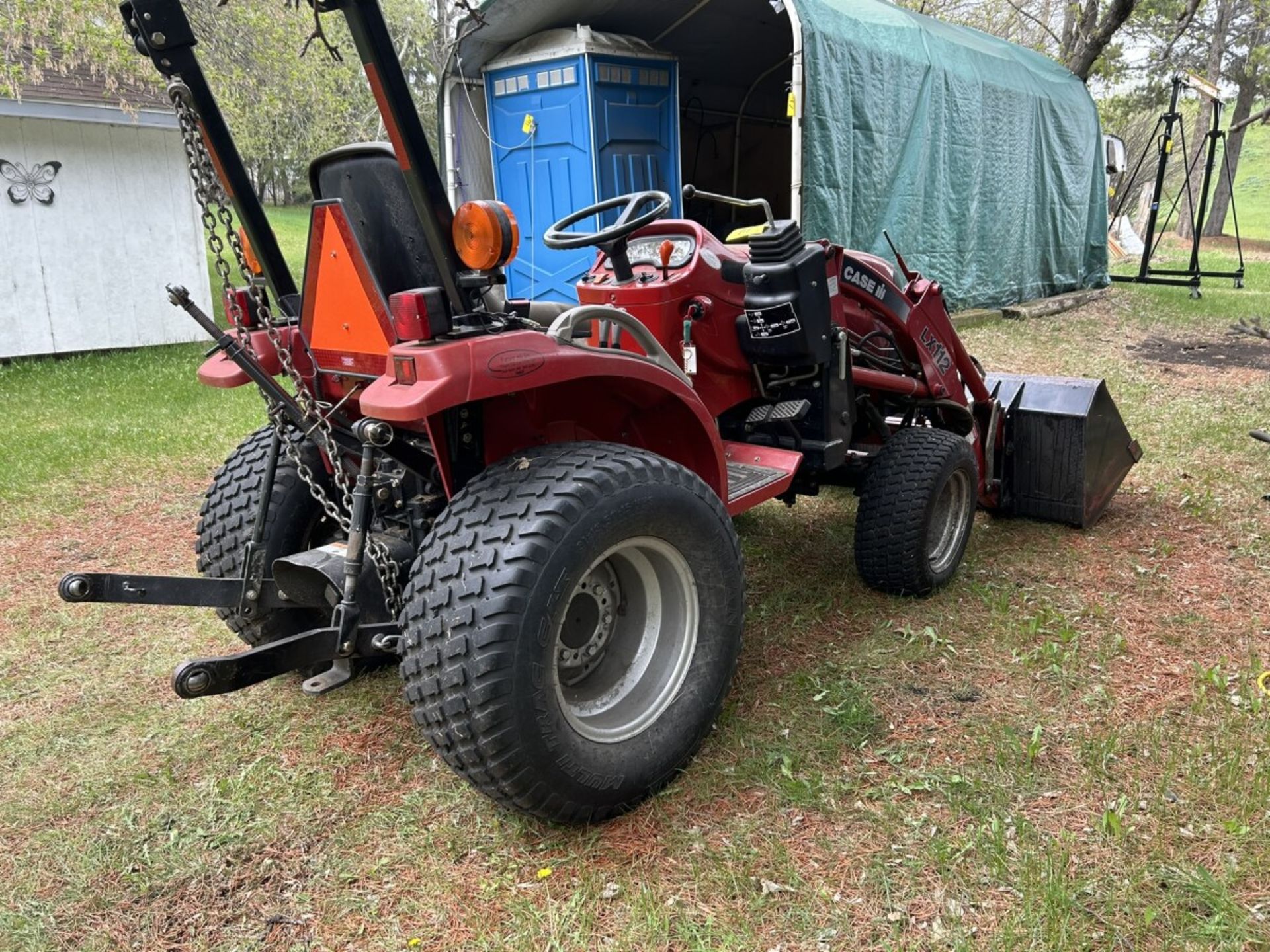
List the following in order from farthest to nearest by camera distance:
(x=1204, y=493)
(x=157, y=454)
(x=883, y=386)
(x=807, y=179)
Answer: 1. (x=807, y=179)
2. (x=157, y=454)
3. (x=1204, y=493)
4. (x=883, y=386)

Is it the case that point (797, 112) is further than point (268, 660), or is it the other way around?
point (797, 112)

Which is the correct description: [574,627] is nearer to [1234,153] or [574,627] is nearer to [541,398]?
[541,398]

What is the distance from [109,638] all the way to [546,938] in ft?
7.85

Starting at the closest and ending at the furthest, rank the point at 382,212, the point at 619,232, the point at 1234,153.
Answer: the point at 382,212
the point at 619,232
the point at 1234,153

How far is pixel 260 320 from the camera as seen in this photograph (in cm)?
256

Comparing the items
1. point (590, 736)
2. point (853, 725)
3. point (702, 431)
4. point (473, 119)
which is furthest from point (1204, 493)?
point (473, 119)

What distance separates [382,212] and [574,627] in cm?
118

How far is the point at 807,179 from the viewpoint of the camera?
26.6 feet

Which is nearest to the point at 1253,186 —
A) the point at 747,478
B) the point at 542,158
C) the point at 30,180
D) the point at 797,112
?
the point at 797,112

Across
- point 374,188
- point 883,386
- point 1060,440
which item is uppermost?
point 374,188

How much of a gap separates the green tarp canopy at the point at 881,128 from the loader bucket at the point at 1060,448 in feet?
13.5

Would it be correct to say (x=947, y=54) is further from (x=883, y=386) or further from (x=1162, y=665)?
(x=1162, y=665)

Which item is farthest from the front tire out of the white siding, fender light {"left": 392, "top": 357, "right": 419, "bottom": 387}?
the white siding

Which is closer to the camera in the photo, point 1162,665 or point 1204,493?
point 1162,665
